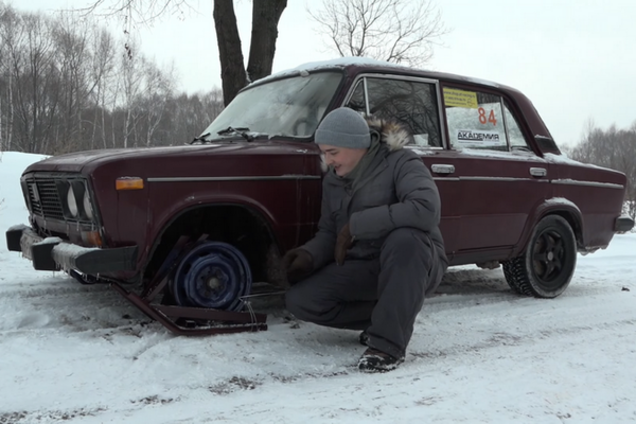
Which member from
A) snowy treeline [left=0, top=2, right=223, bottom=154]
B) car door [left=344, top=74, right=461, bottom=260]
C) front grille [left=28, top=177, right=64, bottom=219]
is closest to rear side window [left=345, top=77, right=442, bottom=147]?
car door [left=344, top=74, right=461, bottom=260]

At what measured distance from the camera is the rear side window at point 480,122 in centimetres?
457

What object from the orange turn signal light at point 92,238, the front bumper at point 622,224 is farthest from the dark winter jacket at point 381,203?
the front bumper at point 622,224

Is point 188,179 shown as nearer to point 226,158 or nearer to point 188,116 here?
point 226,158

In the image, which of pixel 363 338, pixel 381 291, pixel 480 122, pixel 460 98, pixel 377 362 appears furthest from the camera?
pixel 480 122

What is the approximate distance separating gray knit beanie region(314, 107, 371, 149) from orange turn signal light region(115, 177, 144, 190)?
1022 mm

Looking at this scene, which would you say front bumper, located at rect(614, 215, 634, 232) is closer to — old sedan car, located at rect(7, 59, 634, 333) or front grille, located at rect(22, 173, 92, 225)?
old sedan car, located at rect(7, 59, 634, 333)

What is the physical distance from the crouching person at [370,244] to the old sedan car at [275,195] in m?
0.35

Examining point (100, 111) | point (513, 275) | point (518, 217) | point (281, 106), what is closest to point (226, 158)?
point (281, 106)

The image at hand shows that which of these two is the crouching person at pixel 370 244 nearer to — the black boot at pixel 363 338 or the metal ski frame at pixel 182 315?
the black boot at pixel 363 338

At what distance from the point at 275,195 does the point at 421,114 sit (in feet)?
5.04

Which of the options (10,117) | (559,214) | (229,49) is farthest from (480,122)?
(10,117)

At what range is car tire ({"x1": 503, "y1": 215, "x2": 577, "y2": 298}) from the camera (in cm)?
496

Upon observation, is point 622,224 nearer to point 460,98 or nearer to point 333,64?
point 460,98

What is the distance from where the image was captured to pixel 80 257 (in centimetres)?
297
